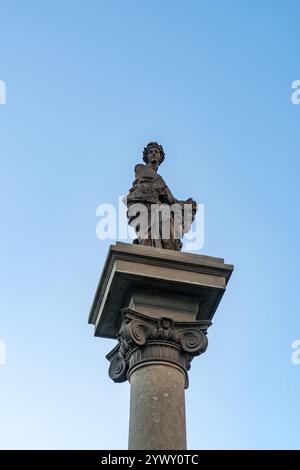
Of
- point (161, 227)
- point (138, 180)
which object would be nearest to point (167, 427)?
point (161, 227)

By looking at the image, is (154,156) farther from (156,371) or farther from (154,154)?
(156,371)

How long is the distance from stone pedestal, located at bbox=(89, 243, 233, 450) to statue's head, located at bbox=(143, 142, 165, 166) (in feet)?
9.64

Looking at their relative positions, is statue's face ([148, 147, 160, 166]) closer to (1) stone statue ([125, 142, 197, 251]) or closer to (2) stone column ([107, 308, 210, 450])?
(1) stone statue ([125, 142, 197, 251])

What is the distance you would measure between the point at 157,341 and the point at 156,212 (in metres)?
2.67

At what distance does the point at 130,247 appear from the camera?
38.0ft

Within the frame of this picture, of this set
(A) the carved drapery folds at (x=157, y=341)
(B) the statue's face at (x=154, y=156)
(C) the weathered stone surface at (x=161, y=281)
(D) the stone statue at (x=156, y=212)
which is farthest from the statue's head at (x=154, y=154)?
(A) the carved drapery folds at (x=157, y=341)

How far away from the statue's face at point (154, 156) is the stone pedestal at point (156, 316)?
291 centimetres

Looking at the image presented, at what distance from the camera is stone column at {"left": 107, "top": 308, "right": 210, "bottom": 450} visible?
10.3 meters

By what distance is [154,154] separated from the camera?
14273mm

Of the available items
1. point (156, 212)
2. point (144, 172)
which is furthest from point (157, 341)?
point (144, 172)

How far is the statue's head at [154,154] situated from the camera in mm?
14238

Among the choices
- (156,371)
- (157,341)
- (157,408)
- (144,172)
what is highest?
(144,172)
